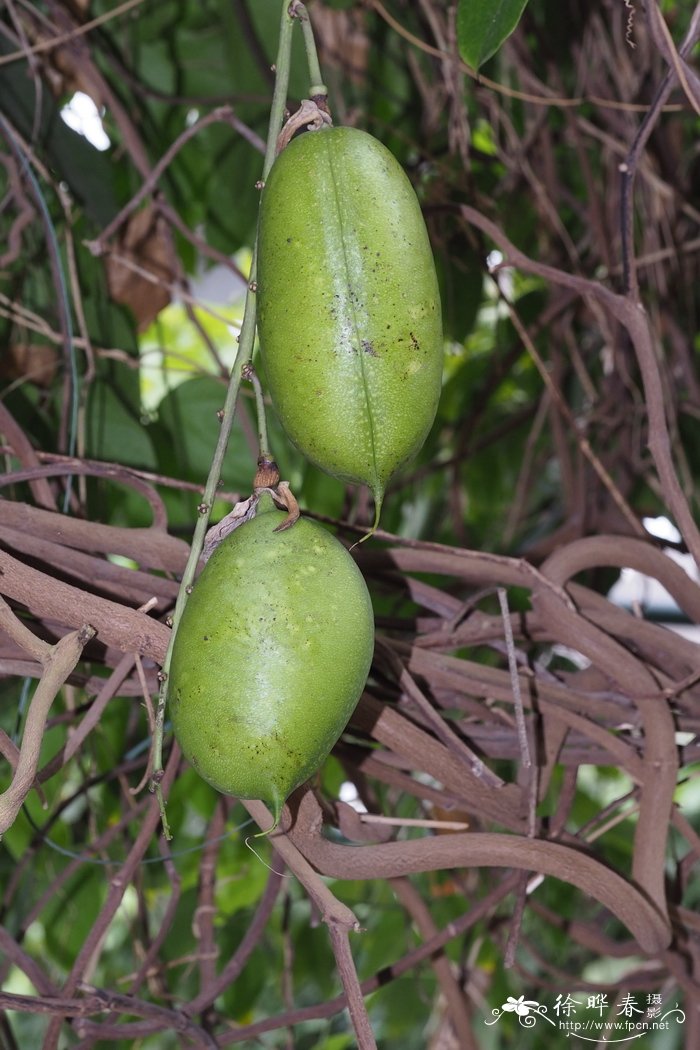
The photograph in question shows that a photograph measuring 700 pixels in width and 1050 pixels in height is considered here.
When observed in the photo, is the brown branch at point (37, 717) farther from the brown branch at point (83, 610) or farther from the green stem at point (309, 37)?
the green stem at point (309, 37)

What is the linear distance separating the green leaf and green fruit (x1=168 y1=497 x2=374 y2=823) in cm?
34

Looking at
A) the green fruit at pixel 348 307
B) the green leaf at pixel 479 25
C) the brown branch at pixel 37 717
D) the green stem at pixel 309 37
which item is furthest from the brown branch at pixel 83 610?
the green leaf at pixel 479 25

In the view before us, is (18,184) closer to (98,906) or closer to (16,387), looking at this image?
(16,387)

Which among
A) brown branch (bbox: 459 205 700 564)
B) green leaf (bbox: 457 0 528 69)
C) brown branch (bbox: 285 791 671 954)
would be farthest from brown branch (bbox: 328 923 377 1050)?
green leaf (bbox: 457 0 528 69)

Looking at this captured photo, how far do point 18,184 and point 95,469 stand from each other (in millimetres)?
346

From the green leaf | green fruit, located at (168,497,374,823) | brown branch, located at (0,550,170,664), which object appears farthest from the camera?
the green leaf

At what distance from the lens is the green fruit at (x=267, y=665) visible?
37 cm

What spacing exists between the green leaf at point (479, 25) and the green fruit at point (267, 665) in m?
0.34

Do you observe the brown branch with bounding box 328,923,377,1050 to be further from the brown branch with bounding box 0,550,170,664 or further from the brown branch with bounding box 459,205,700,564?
the brown branch with bounding box 459,205,700,564

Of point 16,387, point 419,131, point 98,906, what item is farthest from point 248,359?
point 419,131

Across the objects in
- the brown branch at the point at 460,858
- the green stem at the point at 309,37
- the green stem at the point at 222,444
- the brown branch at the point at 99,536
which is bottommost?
the brown branch at the point at 460,858

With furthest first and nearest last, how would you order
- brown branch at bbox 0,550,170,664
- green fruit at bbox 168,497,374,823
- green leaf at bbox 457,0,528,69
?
green leaf at bbox 457,0,528,69 → brown branch at bbox 0,550,170,664 → green fruit at bbox 168,497,374,823

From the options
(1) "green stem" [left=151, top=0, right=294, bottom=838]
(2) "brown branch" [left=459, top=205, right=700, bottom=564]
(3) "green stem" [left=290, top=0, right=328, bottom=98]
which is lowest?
(2) "brown branch" [left=459, top=205, right=700, bottom=564]

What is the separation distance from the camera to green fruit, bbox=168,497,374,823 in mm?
371
